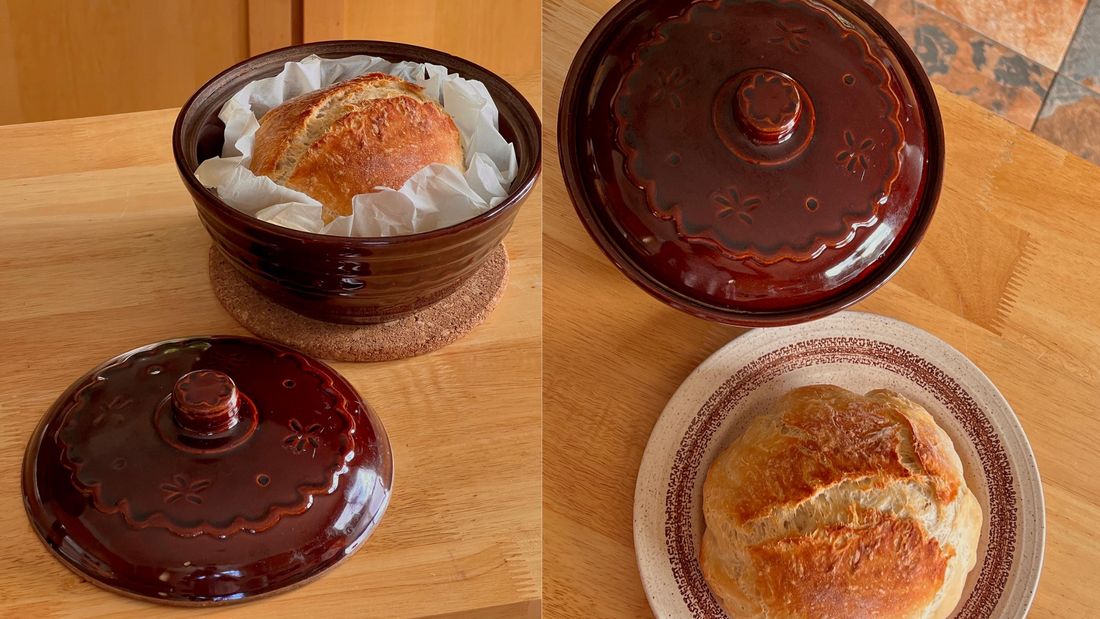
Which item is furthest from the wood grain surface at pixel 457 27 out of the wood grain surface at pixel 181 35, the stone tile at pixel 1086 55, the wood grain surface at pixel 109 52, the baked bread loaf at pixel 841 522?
the stone tile at pixel 1086 55

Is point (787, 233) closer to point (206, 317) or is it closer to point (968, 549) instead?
point (968, 549)

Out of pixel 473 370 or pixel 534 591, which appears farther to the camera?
pixel 473 370

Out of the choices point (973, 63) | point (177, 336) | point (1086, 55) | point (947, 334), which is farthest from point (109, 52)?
point (1086, 55)

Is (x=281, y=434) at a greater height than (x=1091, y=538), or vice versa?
(x=281, y=434)

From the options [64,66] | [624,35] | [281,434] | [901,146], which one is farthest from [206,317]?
[64,66]

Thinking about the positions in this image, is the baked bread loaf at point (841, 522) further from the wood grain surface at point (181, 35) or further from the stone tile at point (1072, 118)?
the stone tile at point (1072, 118)

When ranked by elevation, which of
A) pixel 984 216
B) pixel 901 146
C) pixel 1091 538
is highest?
pixel 901 146
